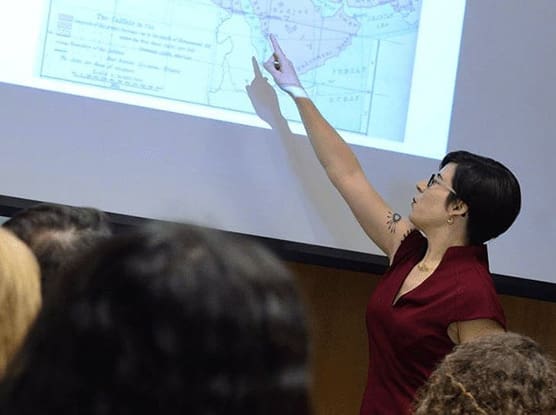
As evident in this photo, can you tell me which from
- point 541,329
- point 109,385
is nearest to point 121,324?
point 109,385

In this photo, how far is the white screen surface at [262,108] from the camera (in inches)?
94.4

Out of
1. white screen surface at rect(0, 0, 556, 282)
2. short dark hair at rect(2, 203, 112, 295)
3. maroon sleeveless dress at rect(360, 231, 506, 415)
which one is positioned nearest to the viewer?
short dark hair at rect(2, 203, 112, 295)

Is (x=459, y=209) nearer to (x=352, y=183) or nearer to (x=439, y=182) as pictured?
(x=439, y=182)

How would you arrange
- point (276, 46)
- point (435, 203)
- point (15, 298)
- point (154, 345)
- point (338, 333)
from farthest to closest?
point (338, 333)
point (276, 46)
point (435, 203)
point (15, 298)
point (154, 345)

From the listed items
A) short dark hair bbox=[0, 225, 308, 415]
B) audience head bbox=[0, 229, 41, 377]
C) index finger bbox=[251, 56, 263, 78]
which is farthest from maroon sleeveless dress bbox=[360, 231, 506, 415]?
short dark hair bbox=[0, 225, 308, 415]

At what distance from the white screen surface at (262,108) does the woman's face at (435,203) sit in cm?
33

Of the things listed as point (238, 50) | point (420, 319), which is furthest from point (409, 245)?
point (238, 50)

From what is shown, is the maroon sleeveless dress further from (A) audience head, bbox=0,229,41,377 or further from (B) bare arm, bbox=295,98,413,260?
(A) audience head, bbox=0,229,41,377

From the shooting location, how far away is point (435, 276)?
2240 mm

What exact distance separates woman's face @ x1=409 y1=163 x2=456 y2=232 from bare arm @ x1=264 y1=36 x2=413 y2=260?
0.30 ft

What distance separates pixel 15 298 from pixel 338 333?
2327mm


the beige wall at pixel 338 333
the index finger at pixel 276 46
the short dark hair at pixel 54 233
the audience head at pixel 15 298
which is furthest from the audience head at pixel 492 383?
the beige wall at pixel 338 333

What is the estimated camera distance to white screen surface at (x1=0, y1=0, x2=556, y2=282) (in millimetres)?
2398

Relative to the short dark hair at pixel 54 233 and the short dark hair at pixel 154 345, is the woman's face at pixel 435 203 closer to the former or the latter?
the short dark hair at pixel 54 233
